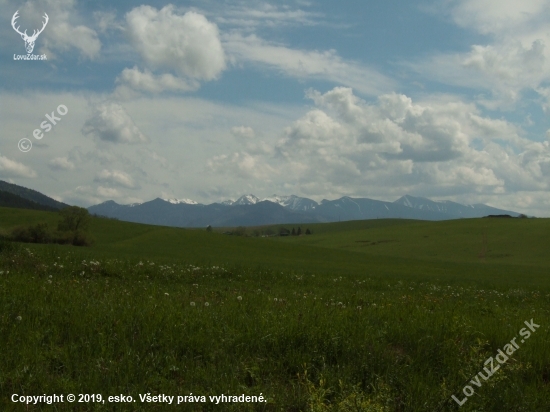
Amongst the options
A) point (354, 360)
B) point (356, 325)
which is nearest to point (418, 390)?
point (354, 360)

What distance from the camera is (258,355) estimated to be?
26.8 feet

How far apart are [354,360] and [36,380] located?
4.79 meters

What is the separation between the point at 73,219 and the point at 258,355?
7201cm

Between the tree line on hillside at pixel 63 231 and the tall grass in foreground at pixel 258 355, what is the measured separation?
58.2m

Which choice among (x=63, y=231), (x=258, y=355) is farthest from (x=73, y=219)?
(x=258, y=355)

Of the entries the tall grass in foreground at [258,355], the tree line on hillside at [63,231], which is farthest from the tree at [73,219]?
the tall grass in foreground at [258,355]

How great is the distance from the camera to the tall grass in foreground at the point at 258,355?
6.91m

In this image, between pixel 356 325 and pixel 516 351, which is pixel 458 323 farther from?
pixel 356 325

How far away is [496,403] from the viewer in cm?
730

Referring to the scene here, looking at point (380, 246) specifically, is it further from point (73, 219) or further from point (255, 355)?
point (255, 355)

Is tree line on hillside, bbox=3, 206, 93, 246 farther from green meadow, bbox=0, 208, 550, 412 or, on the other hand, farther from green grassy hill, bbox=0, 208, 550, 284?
green meadow, bbox=0, 208, 550, 412

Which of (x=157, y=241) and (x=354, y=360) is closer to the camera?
(x=354, y=360)

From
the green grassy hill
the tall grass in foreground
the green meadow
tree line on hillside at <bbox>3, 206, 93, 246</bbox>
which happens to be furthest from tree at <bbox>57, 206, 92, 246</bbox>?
the tall grass in foreground

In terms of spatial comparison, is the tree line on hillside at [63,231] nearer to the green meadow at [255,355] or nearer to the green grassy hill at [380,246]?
the green grassy hill at [380,246]
